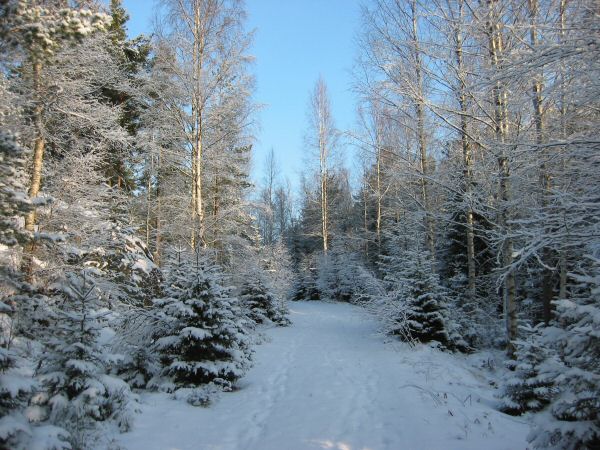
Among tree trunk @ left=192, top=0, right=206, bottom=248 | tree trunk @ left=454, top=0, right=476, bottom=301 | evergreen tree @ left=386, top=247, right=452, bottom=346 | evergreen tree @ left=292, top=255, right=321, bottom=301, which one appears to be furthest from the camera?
evergreen tree @ left=292, top=255, right=321, bottom=301

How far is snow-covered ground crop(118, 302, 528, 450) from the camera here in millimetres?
4410

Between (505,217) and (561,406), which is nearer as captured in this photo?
(561,406)

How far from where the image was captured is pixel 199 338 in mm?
6453

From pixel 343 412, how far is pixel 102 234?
318 inches

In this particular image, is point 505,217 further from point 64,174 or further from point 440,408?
point 64,174

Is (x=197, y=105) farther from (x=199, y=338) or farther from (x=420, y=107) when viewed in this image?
(x=199, y=338)

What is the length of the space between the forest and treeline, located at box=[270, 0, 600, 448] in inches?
1.9

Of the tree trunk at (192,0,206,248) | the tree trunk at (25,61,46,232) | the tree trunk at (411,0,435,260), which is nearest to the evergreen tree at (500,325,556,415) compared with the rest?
the tree trunk at (411,0,435,260)

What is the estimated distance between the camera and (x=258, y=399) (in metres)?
6.14

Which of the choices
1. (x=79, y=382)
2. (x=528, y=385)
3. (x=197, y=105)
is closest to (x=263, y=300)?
(x=197, y=105)

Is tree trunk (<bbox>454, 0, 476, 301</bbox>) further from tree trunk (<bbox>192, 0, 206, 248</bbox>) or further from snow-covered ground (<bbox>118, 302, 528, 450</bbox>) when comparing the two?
tree trunk (<bbox>192, 0, 206, 248</bbox>)

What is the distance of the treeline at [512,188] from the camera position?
3.62 m

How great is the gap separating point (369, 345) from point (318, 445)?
6.53 meters

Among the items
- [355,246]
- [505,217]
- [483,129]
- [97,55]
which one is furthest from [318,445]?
[355,246]
